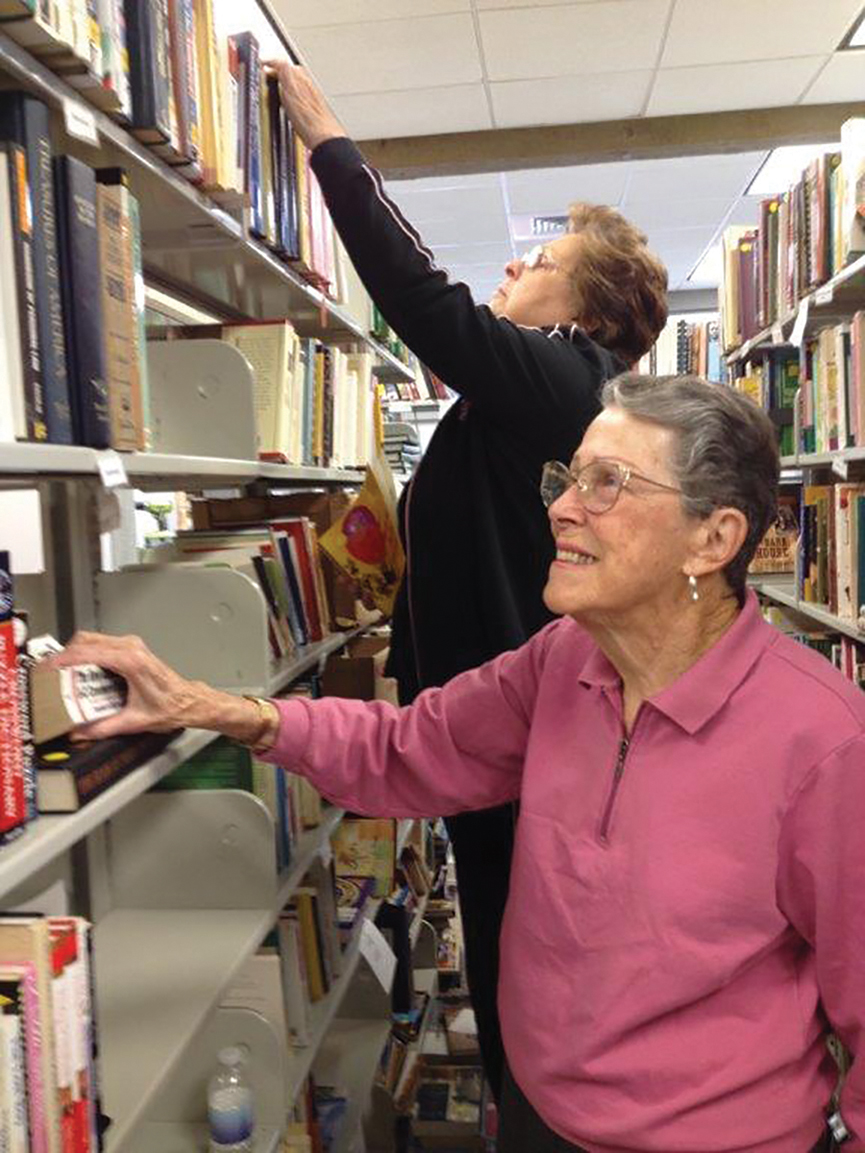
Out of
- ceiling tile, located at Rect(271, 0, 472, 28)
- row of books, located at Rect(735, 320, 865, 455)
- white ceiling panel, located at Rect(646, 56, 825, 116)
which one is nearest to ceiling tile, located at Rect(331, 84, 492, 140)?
ceiling tile, located at Rect(271, 0, 472, 28)

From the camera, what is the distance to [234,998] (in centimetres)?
171

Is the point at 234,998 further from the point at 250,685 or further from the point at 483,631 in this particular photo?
the point at 483,631

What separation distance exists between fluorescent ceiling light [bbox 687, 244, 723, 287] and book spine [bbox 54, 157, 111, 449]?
24.3 feet

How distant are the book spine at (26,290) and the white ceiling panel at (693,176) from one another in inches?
201

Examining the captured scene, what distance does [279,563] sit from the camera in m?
1.97

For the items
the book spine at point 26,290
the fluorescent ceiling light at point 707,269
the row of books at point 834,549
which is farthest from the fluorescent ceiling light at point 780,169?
the book spine at point 26,290

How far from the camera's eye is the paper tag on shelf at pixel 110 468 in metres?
1.03

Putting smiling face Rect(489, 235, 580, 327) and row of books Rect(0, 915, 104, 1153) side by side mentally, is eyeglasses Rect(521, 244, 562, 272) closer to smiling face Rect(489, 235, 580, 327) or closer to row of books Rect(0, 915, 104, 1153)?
smiling face Rect(489, 235, 580, 327)

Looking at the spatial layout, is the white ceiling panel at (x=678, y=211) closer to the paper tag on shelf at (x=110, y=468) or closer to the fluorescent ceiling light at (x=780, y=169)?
the fluorescent ceiling light at (x=780, y=169)

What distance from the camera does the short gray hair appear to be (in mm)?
1196

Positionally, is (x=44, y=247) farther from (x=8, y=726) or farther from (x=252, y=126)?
(x=252, y=126)

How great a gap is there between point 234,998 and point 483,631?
30.4 inches

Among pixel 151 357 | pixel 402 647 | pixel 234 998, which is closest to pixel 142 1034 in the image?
pixel 234 998

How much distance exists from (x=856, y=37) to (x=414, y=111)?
189 centimetres
